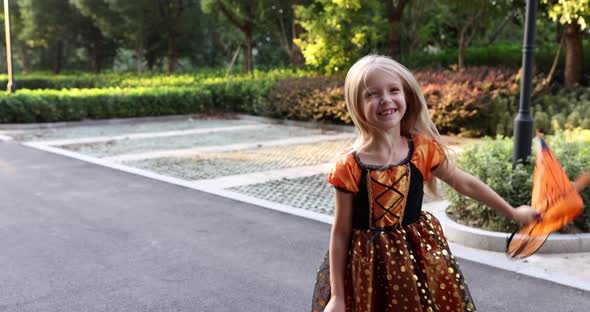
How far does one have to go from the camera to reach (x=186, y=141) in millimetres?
14680

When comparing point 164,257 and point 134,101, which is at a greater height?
point 134,101

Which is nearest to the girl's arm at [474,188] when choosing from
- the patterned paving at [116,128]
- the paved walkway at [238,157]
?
the paved walkway at [238,157]

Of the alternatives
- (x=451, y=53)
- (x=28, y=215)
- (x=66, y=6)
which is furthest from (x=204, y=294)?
(x=66, y=6)

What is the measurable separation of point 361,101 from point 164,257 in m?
3.97

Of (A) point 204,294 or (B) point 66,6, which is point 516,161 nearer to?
(A) point 204,294

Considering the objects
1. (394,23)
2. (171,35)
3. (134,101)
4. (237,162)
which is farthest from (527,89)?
(171,35)

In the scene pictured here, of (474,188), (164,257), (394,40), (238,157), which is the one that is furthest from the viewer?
(394,40)

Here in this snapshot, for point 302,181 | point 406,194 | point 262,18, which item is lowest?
point 302,181

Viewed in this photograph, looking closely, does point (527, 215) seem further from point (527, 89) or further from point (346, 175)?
point (527, 89)

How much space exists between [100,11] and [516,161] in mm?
30786

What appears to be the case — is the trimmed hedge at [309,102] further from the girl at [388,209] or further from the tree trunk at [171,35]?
the tree trunk at [171,35]

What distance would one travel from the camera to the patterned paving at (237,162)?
35.0ft

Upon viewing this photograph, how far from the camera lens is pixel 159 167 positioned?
36.4 ft

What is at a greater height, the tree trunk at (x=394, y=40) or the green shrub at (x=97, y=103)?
the tree trunk at (x=394, y=40)
